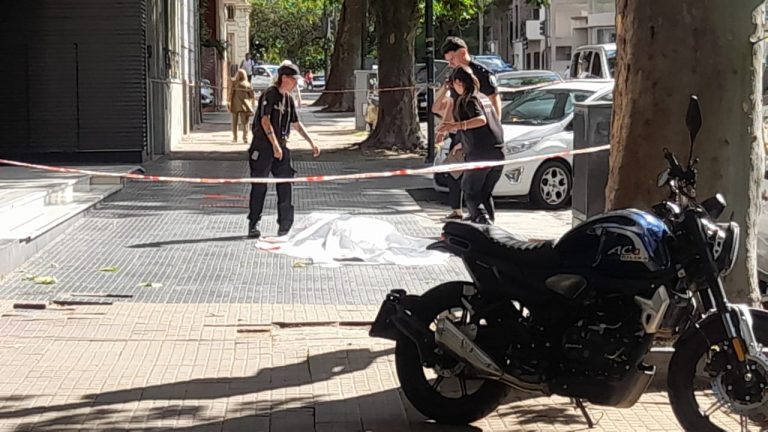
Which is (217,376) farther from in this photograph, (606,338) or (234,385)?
(606,338)

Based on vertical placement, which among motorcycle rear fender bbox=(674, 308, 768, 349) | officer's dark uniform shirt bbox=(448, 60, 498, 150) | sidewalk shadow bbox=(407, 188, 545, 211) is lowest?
sidewalk shadow bbox=(407, 188, 545, 211)

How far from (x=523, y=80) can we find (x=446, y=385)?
20.9 meters

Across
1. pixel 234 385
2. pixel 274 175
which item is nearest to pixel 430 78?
pixel 274 175

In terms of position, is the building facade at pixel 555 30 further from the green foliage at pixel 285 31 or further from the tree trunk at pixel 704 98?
the tree trunk at pixel 704 98

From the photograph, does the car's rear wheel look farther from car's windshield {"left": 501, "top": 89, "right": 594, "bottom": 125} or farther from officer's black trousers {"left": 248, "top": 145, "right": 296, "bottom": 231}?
officer's black trousers {"left": 248, "top": 145, "right": 296, "bottom": 231}

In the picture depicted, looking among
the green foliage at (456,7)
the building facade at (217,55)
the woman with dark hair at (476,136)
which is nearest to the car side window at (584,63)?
the green foliage at (456,7)

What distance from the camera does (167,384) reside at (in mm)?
6617

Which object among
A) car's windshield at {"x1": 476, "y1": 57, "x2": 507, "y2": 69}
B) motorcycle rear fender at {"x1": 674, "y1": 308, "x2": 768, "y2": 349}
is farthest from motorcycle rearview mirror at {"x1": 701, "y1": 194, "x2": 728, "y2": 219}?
car's windshield at {"x1": 476, "y1": 57, "x2": 507, "y2": 69}

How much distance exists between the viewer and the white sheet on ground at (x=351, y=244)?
10.6 meters

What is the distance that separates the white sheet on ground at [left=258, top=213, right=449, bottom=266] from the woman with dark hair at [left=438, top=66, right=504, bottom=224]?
2.76 feet

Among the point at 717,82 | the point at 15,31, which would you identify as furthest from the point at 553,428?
the point at 15,31

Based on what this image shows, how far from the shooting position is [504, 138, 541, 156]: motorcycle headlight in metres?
14.9

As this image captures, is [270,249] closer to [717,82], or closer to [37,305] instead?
[37,305]

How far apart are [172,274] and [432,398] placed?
179 inches
